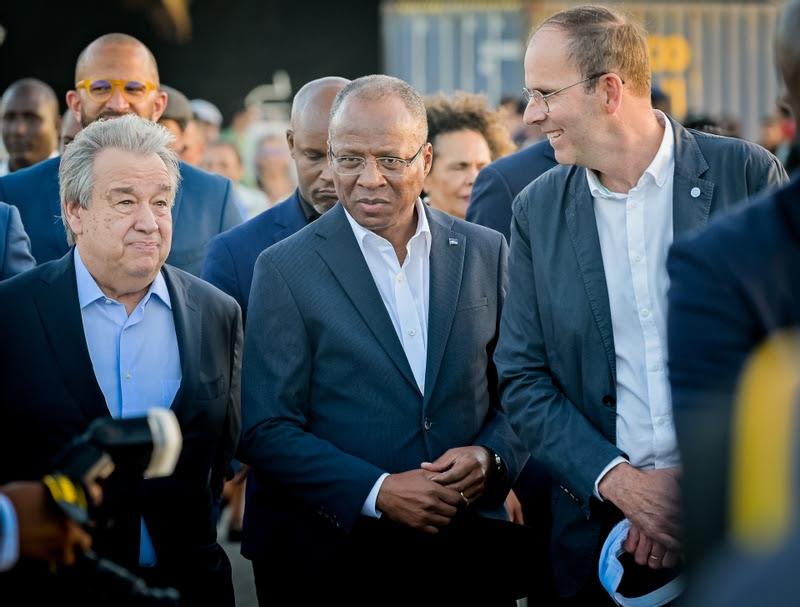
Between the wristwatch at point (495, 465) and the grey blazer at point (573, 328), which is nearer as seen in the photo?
the grey blazer at point (573, 328)

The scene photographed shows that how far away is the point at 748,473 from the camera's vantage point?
1.06 meters

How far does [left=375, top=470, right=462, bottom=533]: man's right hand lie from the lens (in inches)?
131

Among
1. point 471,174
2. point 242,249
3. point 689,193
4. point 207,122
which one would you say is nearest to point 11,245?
point 242,249

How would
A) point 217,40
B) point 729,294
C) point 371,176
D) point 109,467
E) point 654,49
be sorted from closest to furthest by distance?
point 729,294 < point 109,467 < point 371,176 < point 654,49 < point 217,40

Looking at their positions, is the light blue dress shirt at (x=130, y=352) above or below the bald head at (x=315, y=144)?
below

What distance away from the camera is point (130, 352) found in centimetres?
330

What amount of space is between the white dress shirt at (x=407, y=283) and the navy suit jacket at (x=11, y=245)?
3.32ft

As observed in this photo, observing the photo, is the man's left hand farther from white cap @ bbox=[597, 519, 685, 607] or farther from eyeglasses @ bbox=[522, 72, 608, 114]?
eyeglasses @ bbox=[522, 72, 608, 114]

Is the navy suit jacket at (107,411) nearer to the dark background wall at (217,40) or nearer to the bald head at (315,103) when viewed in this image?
the bald head at (315,103)

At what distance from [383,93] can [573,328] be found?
36.4 inches

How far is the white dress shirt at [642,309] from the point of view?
10.4 feet

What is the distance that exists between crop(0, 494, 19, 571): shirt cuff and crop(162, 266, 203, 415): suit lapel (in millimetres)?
953

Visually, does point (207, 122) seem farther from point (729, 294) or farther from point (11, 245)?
point (729, 294)

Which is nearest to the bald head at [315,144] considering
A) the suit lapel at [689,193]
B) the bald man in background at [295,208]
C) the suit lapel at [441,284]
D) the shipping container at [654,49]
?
the bald man in background at [295,208]
